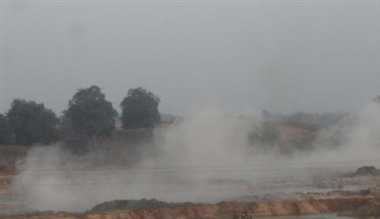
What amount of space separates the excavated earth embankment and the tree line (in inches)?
1143

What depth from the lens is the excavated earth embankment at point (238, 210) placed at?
3212 centimetres

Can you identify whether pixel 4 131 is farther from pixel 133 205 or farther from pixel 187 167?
pixel 133 205

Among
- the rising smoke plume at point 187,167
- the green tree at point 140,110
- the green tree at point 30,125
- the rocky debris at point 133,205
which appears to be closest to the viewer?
the rocky debris at point 133,205

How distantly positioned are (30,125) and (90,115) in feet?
18.8

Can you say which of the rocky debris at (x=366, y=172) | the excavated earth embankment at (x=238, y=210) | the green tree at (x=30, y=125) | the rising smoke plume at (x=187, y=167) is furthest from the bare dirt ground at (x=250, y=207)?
the green tree at (x=30, y=125)

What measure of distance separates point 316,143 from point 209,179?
18869 millimetres

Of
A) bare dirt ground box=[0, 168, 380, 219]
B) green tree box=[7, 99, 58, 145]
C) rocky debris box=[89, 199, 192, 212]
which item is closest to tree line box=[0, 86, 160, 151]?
green tree box=[7, 99, 58, 145]

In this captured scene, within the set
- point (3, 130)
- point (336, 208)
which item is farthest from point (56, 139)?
point (336, 208)

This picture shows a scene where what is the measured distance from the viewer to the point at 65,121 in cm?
6681

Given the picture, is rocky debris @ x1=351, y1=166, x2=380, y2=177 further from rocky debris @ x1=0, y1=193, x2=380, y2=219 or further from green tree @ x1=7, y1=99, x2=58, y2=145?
green tree @ x1=7, y1=99, x2=58, y2=145

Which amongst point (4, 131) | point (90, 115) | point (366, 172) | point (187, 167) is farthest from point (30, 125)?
point (366, 172)

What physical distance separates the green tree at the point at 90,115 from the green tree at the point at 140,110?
122 inches

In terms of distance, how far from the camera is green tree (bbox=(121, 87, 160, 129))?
229 feet

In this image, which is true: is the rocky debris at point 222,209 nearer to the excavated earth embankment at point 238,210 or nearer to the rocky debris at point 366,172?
the excavated earth embankment at point 238,210
